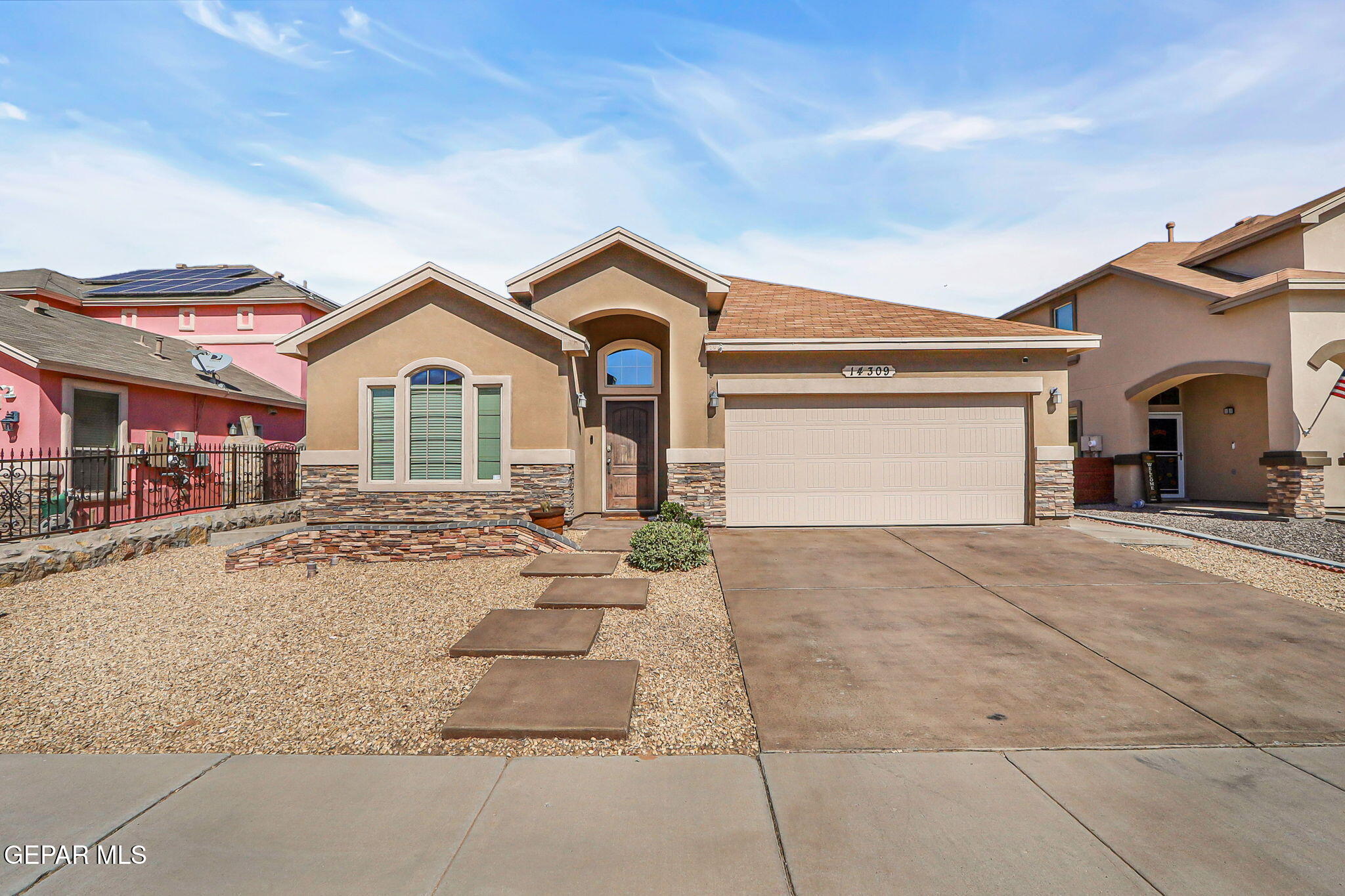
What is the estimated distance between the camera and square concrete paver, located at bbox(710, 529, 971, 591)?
721 centimetres

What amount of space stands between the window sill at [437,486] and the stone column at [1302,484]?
14.9 metres

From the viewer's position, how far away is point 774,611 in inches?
242

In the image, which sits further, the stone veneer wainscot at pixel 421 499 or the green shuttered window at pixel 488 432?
the green shuttered window at pixel 488 432

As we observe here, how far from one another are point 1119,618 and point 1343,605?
2.62m

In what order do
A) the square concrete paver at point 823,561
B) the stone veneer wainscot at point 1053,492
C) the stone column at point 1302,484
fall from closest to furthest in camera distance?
the square concrete paver at point 823,561 → the stone veneer wainscot at point 1053,492 → the stone column at point 1302,484

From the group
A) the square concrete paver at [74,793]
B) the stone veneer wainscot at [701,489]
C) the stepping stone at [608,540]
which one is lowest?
the square concrete paver at [74,793]

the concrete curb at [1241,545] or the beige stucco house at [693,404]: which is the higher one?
the beige stucco house at [693,404]

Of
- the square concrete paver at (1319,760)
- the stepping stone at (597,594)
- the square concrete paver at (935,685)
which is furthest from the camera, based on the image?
the stepping stone at (597,594)

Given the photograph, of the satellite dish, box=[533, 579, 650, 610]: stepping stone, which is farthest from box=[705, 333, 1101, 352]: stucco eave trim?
the satellite dish

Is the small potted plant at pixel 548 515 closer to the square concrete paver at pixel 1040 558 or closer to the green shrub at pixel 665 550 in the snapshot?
the green shrub at pixel 665 550

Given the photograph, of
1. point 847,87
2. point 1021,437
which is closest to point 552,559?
point 1021,437

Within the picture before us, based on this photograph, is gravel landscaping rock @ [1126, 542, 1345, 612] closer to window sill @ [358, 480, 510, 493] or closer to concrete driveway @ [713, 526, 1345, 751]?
concrete driveway @ [713, 526, 1345, 751]

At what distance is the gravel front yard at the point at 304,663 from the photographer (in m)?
3.75

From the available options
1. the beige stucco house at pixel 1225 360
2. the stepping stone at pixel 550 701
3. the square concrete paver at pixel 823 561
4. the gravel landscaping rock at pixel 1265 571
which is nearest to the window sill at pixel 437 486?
the square concrete paver at pixel 823 561
